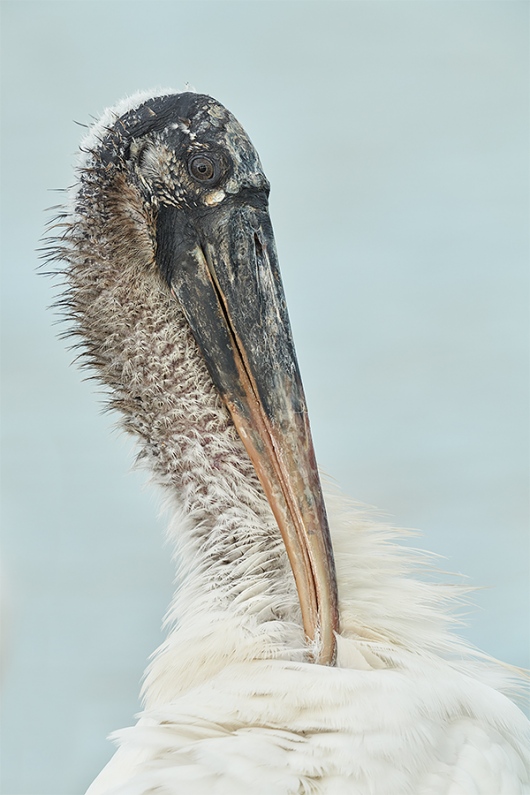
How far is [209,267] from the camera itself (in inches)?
105

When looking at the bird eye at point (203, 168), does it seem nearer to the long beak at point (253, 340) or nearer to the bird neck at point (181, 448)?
the long beak at point (253, 340)

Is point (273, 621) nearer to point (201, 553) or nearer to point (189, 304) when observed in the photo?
point (201, 553)

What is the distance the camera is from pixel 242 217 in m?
2.64

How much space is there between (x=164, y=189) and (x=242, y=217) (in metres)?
0.26

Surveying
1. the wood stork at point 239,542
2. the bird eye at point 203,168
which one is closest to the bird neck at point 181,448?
the wood stork at point 239,542

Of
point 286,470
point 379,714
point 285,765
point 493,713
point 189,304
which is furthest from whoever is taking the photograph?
point 189,304

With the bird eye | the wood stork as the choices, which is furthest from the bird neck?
the bird eye

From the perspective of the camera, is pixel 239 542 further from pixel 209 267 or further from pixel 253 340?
pixel 209 267

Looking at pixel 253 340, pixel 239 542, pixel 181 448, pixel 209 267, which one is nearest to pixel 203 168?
pixel 209 267

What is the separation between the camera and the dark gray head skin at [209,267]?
8.29 ft

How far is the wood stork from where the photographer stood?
205 centimetres

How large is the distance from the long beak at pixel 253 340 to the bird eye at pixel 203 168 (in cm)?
Answer: 9

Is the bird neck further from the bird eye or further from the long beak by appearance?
the bird eye

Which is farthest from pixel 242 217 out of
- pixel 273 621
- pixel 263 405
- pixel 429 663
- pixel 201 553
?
pixel 429 663
